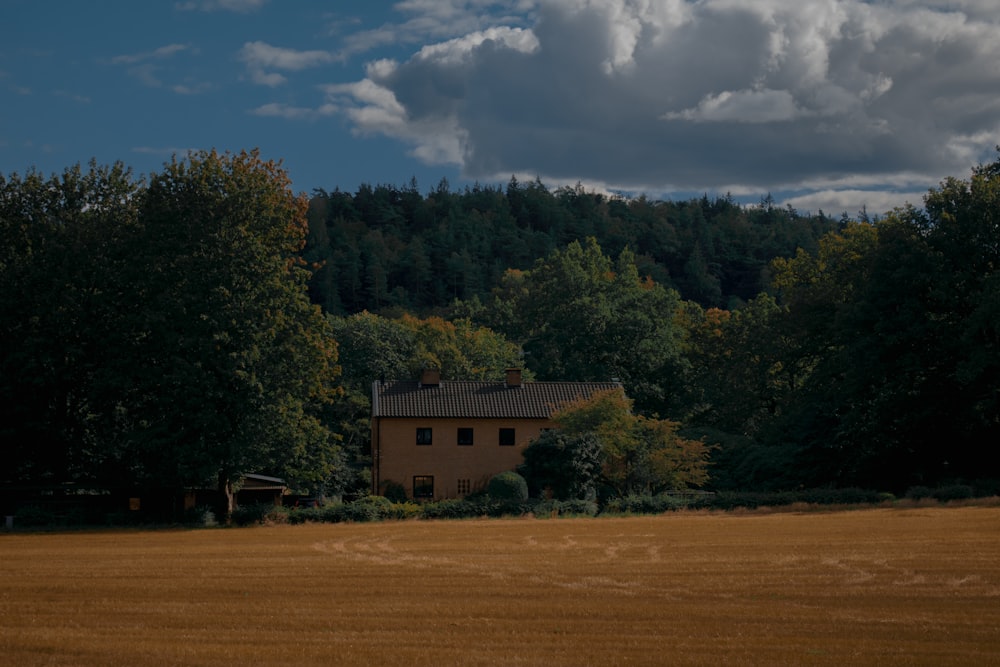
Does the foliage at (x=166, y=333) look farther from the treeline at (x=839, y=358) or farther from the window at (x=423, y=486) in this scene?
the treeline at (x=839, y=358)

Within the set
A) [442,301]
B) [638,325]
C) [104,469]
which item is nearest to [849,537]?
[104,469]

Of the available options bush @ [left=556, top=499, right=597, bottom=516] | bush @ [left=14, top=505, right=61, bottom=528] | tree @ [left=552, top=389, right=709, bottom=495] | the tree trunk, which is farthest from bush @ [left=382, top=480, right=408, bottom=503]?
bush @ [left=14, top=505, right=61, bottom=528]

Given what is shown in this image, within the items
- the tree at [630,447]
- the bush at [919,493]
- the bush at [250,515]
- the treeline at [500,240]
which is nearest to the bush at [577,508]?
the tree at [630,447]

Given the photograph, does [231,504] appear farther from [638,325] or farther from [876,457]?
[638,325]

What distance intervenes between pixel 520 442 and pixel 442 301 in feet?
258

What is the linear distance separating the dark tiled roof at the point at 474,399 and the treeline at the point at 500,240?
61.6 meters

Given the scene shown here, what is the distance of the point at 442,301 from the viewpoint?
5468 inches

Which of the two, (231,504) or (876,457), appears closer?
(231,504)

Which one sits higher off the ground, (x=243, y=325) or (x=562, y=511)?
(x=243, y=325)

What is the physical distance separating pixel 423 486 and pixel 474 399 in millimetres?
5835

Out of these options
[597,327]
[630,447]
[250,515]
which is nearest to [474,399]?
[630,447]

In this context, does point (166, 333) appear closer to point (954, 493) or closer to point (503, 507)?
point (503, 507)

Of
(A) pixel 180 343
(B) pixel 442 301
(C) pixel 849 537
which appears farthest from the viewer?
(B) pixel 442 301

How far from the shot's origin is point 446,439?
200ft
